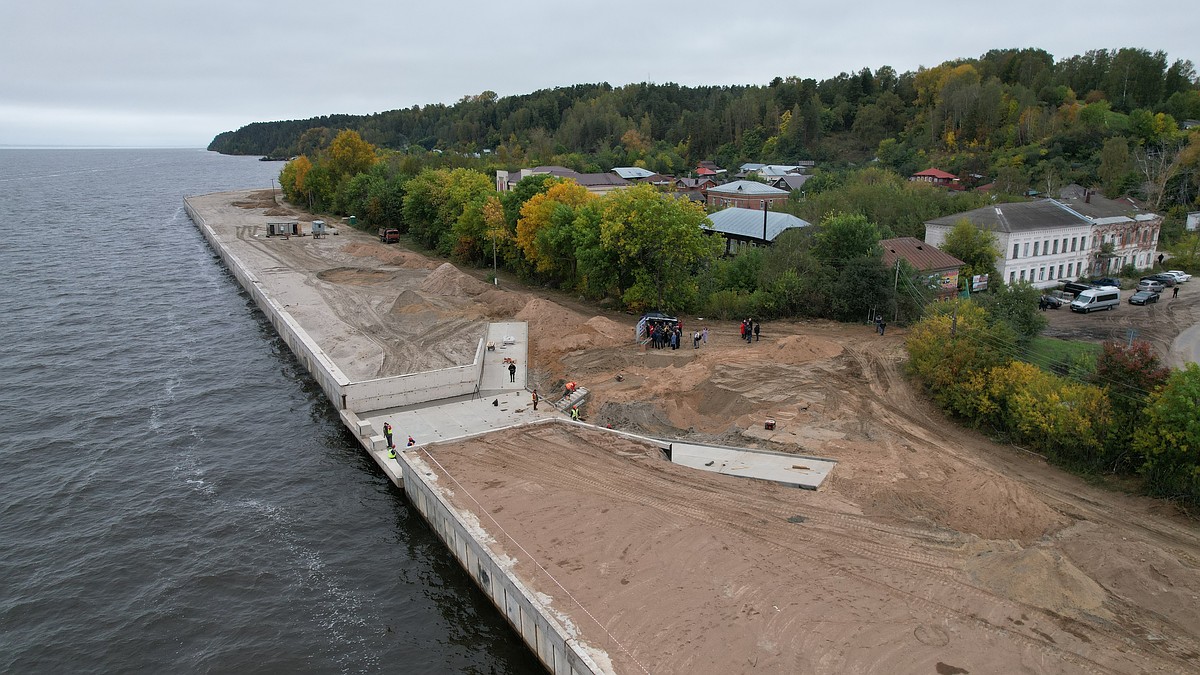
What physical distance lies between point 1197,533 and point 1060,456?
16.8 feet

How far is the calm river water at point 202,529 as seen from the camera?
20.2m

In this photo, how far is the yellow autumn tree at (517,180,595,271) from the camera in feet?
184

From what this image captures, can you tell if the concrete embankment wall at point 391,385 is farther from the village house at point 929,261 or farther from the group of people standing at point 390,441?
the village house at point 929,261

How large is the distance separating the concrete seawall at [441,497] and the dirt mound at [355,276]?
13.9 meters

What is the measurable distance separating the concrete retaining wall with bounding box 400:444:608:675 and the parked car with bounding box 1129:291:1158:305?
47.1 m

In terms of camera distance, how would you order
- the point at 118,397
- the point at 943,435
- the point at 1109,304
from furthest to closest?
1. the point at 1109,304
2. the point at 118,397
3. the point at 943,435

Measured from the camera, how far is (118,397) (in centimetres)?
3728

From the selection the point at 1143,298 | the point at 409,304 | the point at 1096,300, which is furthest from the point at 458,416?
the point at 1143,298

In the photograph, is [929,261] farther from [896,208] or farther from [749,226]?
[749,226]

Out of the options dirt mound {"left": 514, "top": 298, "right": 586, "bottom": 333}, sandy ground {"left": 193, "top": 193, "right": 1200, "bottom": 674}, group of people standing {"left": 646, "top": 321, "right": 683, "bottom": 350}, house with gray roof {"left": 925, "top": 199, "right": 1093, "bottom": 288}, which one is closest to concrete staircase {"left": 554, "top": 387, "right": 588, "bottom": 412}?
sandy ground {"left": 193, "top": 193, "right": 1200, "bottom": 674}

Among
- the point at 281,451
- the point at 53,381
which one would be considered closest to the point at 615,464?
the point at 281,451

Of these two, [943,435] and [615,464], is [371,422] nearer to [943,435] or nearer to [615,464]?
[615,464]

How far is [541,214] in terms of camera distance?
185ft

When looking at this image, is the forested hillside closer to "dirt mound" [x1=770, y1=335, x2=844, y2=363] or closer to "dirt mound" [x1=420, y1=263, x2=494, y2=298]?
"dirt mound" [x1=770, y1=335, x2=844, y2=363]
